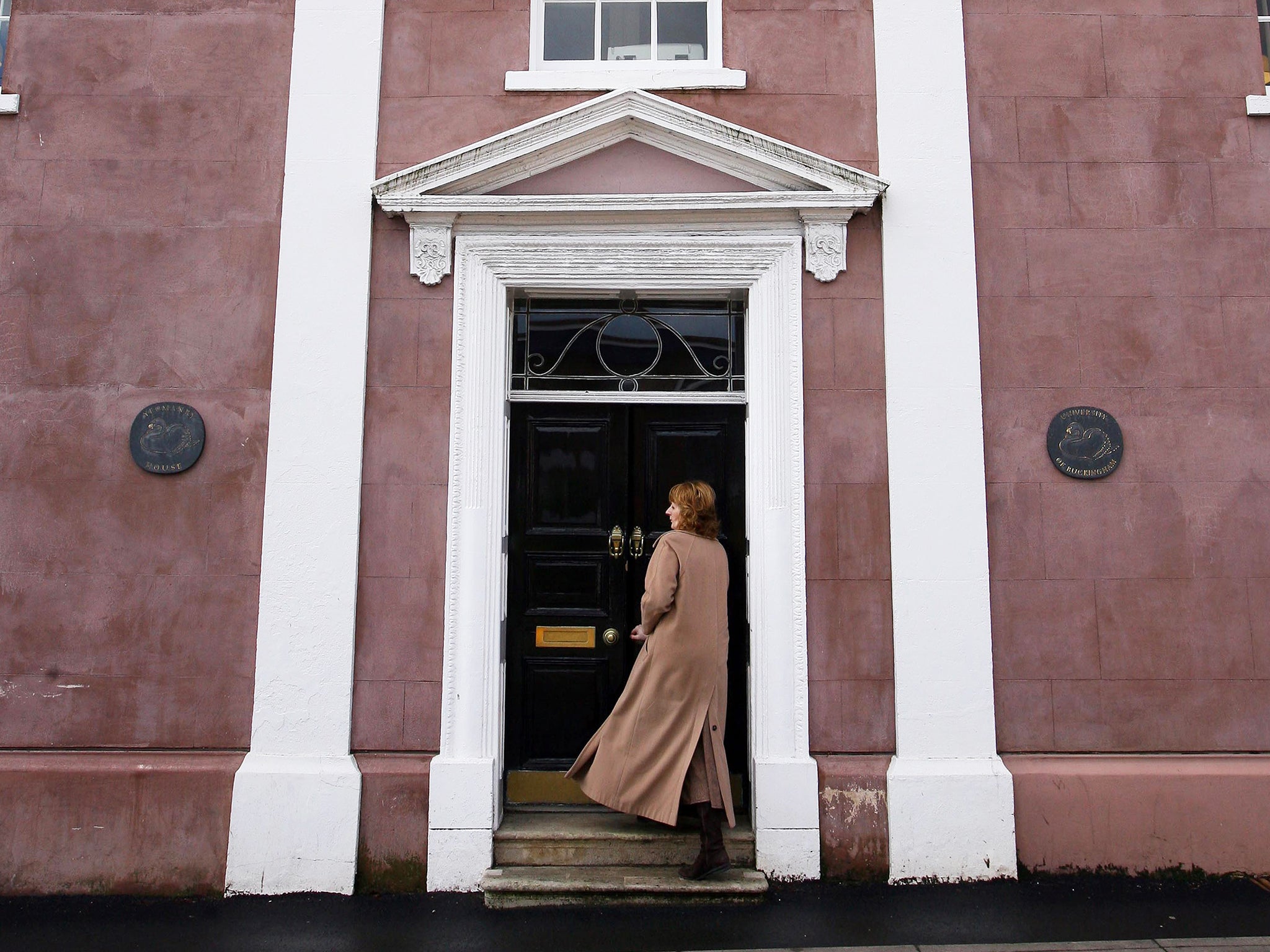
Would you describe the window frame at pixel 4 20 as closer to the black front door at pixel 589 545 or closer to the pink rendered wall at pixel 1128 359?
the black front door at pixel 589 545

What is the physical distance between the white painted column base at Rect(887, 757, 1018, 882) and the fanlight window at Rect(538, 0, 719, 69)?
4481 millimetres

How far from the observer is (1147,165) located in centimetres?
473

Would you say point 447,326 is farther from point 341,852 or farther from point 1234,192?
point 1234,192

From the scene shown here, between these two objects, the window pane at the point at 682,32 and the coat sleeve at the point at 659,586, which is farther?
the window pane at the point at 682,32

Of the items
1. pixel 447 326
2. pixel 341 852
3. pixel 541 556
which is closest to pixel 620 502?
pixel 541 556

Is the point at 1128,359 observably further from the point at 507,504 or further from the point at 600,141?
the point at 507,504

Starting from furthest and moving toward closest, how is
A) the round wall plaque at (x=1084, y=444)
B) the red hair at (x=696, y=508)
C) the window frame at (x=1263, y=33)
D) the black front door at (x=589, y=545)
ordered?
the window frame at (x=1263, y=33) → the black front door at (x=589, y=545) → the round wall plaque at (x=1084, y=444) → the red hair at (x=696, y=508)

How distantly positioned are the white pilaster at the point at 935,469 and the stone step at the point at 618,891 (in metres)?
0.89

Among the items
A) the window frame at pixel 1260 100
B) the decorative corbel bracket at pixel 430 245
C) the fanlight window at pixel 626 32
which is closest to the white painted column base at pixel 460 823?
the decorative corbel bracket at pixel 430 245

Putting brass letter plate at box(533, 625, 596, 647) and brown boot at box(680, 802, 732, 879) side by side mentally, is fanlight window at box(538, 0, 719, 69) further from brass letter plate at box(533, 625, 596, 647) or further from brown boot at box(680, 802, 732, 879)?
brown boot at box(680, 802, 732, 879)

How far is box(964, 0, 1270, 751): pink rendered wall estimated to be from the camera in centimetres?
448

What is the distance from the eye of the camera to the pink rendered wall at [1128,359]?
177 inches

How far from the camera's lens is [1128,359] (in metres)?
4.64

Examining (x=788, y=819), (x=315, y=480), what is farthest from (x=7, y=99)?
(x=788, y=819)
